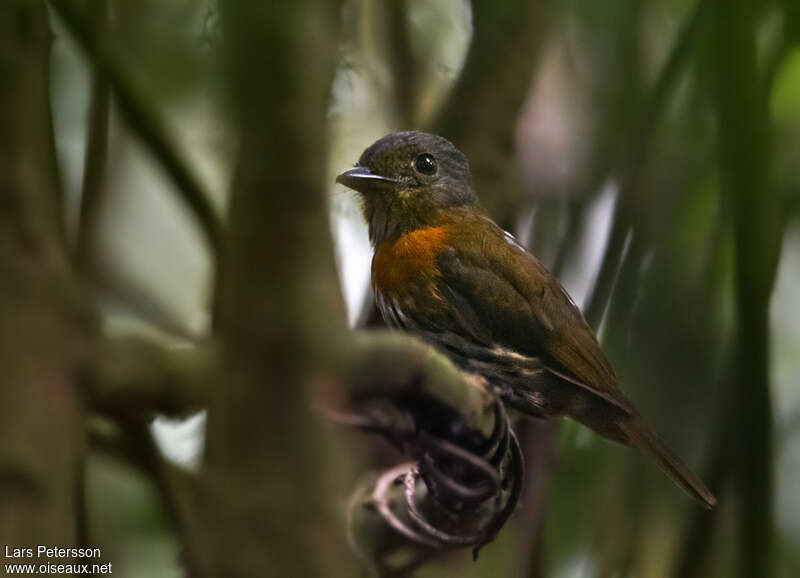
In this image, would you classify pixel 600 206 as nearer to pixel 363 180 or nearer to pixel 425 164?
pixel 425 164

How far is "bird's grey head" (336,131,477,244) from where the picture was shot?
222 cm

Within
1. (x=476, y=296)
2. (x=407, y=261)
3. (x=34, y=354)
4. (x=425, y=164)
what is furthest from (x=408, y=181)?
(x=34, y=354)

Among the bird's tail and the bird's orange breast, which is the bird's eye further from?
the bird's tail

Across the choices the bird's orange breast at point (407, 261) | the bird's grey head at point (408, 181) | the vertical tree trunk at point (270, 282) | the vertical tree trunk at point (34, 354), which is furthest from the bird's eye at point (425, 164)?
the vertical tree trunk at point (34, 354)

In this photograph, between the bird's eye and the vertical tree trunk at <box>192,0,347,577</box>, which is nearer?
the vertical tree trunk at <box>192,0,347,577</box>

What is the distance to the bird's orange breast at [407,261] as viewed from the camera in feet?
7.65

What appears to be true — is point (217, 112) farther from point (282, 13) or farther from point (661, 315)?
point (661, 315)

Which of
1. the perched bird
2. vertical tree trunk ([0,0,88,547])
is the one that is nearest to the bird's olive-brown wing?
the perched bird

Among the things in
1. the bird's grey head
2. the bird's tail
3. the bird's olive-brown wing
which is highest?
the bird's grey head

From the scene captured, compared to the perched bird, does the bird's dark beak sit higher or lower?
higher

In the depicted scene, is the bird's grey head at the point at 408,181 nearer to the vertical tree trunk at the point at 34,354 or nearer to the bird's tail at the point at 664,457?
the bird's tail at the point at 664,457

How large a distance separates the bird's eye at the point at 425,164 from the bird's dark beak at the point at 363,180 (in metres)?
0.08

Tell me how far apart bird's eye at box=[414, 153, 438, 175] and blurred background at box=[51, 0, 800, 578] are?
0.44 feet

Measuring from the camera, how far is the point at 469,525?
69.6 inches
